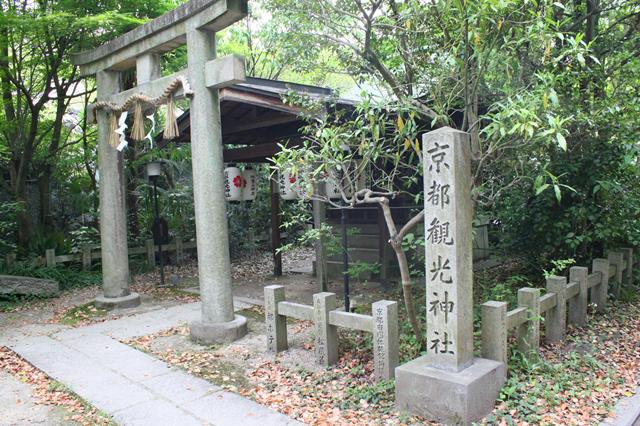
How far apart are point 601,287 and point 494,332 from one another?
3709 mm

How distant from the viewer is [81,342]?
7.14 metres

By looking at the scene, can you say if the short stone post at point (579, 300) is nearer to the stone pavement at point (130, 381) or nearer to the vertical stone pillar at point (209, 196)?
the stone pavement at point (130, 381)

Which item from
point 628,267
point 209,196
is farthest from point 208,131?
point 628,267

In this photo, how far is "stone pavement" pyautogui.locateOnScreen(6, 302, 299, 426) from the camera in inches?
182

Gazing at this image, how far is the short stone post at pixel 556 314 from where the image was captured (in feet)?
19.8

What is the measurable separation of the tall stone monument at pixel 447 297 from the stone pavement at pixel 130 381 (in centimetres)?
123

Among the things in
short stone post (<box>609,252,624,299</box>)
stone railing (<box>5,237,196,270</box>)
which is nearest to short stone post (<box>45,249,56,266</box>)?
stone railing (<box>5,237,196,270</box>)

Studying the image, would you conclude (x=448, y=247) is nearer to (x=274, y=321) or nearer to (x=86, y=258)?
(x=274, y=321)

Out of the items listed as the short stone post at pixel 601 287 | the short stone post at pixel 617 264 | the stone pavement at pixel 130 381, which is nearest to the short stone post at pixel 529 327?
the short stone post at pixel 601 287

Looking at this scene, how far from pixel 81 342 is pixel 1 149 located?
6.61m

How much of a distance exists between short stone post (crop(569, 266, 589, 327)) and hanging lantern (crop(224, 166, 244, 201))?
6771 millimetres

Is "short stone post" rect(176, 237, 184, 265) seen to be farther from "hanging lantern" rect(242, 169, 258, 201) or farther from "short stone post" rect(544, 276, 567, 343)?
"short stone post" rect(544, 276, 567, 343)

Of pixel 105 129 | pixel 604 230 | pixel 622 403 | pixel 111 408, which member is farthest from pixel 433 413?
pixel 105 129

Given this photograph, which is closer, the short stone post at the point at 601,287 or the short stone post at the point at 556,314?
the short stone post at the point at 556,314
